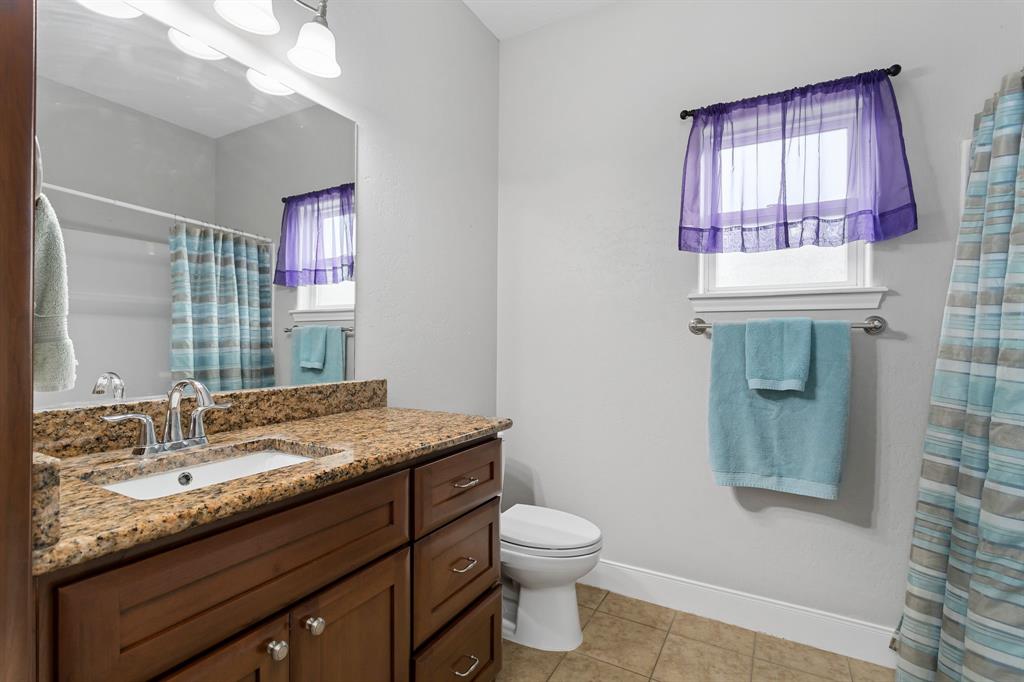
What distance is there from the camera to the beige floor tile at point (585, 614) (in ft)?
6.74

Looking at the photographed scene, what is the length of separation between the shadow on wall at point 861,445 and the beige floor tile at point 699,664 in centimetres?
65

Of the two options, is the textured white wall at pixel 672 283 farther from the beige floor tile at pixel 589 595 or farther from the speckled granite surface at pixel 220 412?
the speckled granite surface at pixel 220 412

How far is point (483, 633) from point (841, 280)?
6.03 feet

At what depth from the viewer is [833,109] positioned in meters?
1.86

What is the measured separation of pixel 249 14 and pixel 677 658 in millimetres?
2504

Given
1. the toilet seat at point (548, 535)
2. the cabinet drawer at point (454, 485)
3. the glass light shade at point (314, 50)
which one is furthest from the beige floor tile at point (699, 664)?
the glass light shade at point (314, 50)

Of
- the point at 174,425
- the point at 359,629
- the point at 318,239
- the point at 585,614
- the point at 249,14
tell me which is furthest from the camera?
the point at 585,614

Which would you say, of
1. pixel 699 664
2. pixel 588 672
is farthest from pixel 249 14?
pixel 699 664

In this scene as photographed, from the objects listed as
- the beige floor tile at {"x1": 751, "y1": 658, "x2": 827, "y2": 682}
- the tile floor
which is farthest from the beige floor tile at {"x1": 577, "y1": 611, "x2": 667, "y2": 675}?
the beige floor tile at {"x1": 751, "y1": 658, "x2": 827, "y2": 682}

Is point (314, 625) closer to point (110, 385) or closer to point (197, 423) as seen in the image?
point (197, 423)

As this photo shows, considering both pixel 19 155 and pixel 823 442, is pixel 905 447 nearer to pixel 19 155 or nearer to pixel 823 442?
pixel 823 442

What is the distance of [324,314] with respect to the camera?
5.58 ft

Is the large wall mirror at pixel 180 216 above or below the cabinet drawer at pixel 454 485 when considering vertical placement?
above

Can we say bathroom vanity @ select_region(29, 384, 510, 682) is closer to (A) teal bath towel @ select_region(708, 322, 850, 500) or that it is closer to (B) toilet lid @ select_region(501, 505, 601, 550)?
(B) toilet lid @ select_region(501, 505, 601, 550)
